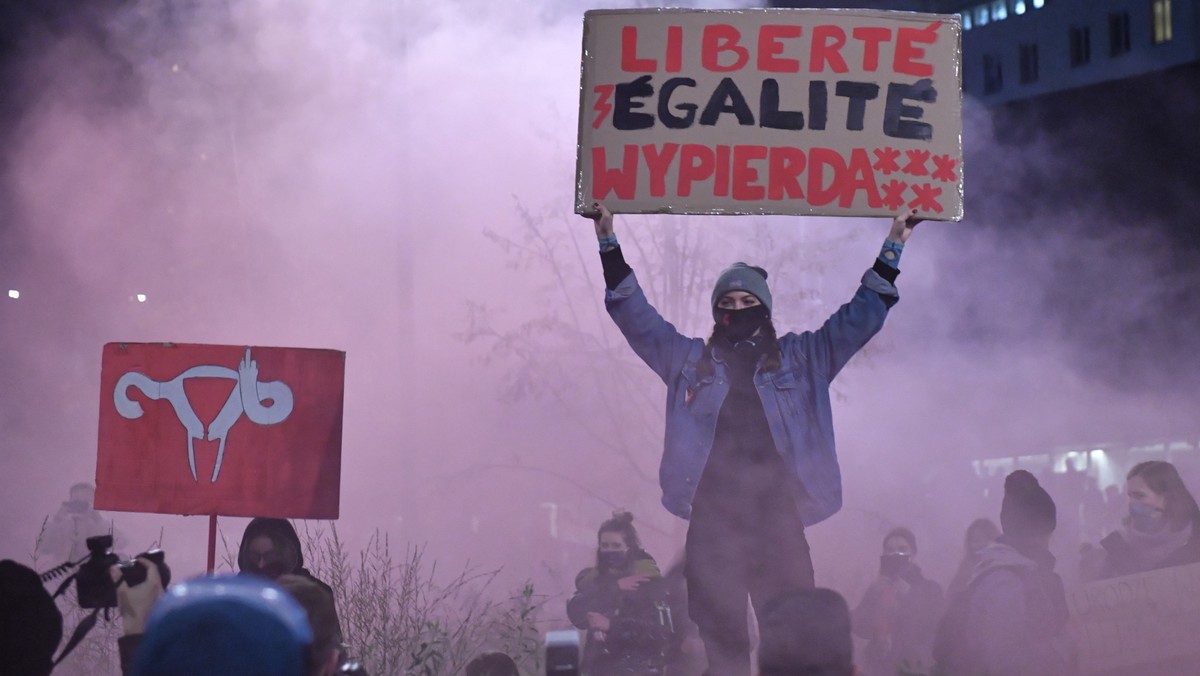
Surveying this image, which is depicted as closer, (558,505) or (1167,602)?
(1167,602)

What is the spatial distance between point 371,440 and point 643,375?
1919mm

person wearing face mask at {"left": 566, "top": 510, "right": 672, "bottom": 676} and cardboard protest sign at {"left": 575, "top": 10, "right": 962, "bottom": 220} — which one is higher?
cardboard protest sign at {"left": 575, "top": 10, "right": 962, "bottom": 220}

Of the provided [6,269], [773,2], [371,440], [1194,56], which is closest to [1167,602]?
[371,440]

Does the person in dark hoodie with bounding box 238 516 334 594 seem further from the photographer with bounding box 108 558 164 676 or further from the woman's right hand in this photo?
the woman's right hand

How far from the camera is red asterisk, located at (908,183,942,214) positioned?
Result: 3.65 metres

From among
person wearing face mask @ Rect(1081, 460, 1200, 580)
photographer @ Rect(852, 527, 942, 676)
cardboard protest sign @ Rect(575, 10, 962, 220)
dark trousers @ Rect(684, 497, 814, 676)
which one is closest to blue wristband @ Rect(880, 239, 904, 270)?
cardboard protest sign @ Rect(575, 10, 962, 220)

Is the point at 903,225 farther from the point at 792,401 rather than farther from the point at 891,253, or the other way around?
the point at 792,401

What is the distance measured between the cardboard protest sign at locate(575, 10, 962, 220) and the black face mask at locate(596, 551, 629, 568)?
1879mm

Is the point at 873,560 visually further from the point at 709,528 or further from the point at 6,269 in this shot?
the point at 6,269

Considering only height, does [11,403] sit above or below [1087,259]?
below

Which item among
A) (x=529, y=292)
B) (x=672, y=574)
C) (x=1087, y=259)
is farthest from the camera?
(x=1087, y=259)

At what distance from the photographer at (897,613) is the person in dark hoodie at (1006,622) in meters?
1.60

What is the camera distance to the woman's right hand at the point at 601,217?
3.64 m

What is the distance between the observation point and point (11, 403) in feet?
31.7
